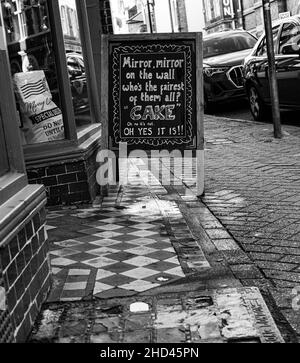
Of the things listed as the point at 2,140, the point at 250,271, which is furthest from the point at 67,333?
the point at 250,271

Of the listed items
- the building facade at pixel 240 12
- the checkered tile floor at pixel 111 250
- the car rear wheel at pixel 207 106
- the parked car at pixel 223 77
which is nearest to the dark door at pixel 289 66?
the parked car at pixel 223 77

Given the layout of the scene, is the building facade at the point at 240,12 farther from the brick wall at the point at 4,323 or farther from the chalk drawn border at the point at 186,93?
the brick wall at the point at 4,323

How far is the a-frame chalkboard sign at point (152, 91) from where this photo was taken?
6117mm

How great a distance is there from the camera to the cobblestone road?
402 centimetres

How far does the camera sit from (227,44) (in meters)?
14.6

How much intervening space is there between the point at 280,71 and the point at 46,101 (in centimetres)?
548

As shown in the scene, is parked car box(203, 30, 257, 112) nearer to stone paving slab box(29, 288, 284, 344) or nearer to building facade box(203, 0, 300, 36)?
stone paving slab box(29, 288, 284, 344)

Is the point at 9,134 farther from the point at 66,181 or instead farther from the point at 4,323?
the point at 66,181

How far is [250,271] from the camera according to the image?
3982mm

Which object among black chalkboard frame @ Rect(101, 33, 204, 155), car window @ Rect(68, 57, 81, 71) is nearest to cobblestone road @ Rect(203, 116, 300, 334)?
black chalkboard frame @ Rect(101, 33, 204, 155)

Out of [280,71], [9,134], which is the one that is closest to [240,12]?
[280,71]

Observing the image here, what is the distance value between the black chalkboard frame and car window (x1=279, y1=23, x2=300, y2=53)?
4.52 meters

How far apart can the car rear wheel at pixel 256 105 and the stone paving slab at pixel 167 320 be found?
26.7 feet
